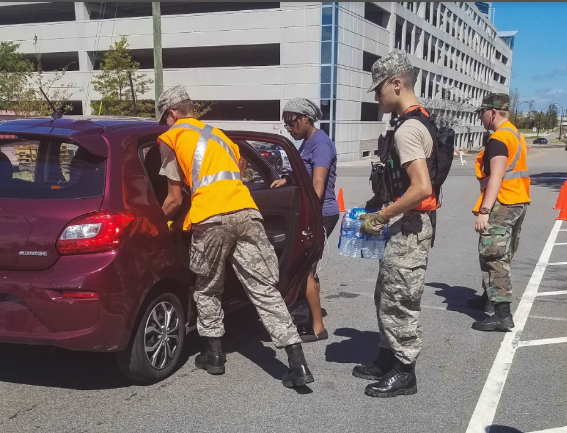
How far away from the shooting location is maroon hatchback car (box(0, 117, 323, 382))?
3.31 metres

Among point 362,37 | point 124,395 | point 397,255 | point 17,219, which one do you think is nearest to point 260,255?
point 397,255

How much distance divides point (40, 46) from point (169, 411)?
1848 inches

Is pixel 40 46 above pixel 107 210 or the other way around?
above

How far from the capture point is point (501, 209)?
5102mm

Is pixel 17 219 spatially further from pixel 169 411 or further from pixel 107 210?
pixel 169 411

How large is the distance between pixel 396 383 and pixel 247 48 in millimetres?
40447

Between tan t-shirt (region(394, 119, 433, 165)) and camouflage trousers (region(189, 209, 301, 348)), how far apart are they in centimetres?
102

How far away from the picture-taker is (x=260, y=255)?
3805 millimetres

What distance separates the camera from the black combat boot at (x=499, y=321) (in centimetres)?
498

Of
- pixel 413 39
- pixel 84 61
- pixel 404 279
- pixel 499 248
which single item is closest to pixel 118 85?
pixel 84 61

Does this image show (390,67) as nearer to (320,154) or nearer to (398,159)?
(398,159)

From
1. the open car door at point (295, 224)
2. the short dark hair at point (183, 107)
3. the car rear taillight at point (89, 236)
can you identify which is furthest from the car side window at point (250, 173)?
the car rear taillight at point (89, 236)

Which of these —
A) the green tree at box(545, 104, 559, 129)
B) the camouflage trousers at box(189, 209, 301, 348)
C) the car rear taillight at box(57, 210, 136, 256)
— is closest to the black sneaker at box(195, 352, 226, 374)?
the camouflage trousers at box(189, 209, 301, 348)

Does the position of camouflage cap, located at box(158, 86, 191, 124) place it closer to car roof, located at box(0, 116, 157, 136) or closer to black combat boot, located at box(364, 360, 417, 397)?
car roof, located at box(0, 116, 157, 136)
